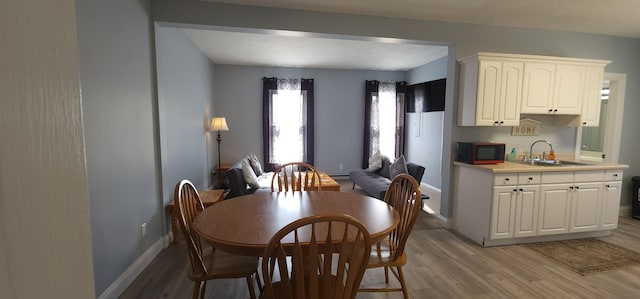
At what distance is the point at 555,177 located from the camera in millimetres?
2975

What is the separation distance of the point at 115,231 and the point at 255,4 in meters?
2.33

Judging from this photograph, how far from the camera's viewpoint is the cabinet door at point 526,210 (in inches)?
116

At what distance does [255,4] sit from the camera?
279 cm

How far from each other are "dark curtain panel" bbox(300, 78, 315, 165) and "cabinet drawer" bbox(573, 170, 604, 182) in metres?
4.27

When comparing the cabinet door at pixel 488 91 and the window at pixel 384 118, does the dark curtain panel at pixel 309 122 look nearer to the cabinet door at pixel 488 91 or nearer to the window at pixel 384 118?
the window at pixel 384 118

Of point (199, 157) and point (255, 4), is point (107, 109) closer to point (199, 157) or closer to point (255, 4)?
point (255, 4)

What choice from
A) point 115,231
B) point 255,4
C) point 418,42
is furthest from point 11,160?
point 418,42

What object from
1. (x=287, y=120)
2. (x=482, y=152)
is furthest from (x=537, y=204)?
(x=287, y=120)

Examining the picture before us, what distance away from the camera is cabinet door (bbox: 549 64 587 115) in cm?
320

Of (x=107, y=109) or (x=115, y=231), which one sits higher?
(x=107, y=109)

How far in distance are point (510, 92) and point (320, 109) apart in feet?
12.2

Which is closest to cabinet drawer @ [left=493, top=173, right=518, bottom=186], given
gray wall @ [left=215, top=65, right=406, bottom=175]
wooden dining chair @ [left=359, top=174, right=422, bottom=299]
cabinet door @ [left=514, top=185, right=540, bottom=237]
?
cabinet door @ [left=514, top=185, right=540, bottom=237]

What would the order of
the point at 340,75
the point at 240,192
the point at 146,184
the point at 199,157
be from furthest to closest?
1. the point at 340,75
2. the point at 199,157
3. the point at 240,192
4. the point at 146,184

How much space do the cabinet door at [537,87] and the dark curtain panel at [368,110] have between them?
10.9ft
